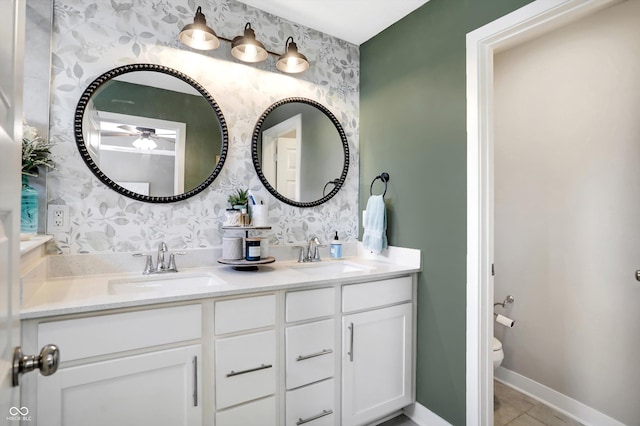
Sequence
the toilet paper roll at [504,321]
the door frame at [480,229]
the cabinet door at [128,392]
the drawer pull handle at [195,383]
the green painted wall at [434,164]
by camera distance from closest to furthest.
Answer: the cabinet door at [128,392] → the drawer pull handle at [195,383] → the door frame at [480,229] → the green painted wall at [434,164] → the toilet paper roll at [504,321]

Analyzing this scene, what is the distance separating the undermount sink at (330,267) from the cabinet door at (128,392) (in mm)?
858

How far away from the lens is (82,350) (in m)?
1.13

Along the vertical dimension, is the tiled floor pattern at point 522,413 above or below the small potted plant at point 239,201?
below

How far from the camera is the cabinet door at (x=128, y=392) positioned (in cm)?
110

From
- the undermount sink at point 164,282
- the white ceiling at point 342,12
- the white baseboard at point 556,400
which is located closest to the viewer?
the undermount sink at point 164,282

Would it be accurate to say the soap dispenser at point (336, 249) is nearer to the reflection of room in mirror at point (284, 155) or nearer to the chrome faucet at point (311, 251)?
the chrome faucet at point (311, 251)

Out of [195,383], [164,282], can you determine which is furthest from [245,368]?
[164,282]

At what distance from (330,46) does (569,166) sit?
1771 mm

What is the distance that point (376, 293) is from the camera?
5.88 feet

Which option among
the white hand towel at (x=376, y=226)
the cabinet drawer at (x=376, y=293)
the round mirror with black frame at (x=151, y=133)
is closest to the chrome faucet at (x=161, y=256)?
the round mirror with black frame at (x=151, y=133)

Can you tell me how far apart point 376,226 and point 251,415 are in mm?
1254

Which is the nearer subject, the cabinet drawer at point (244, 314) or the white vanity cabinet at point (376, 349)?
the cabinet drawer at point (244, 314)

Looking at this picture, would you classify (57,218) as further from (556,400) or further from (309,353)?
(556,400)

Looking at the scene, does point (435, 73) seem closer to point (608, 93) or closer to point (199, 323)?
point (608, 93)
